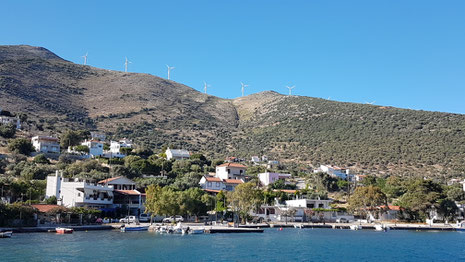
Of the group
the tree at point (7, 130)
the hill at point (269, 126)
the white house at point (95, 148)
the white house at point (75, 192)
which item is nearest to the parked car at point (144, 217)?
the white house at point (75, 192)

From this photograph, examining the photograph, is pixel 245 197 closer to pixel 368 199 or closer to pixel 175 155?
pixel 368 199

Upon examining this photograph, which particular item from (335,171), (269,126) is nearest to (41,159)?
(335,171)

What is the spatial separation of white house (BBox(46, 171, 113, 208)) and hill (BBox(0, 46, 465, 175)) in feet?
213

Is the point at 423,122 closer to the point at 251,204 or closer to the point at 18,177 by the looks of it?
the point at 251,204

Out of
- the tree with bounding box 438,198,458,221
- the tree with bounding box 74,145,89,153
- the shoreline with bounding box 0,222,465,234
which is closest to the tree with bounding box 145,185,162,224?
the shoreline with bounding box 0,222,465,234

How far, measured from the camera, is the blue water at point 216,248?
4375 cm

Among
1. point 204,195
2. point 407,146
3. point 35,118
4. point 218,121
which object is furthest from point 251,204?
point 218,121

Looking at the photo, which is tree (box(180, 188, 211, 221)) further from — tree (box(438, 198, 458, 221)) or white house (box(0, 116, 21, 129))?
white house (box(0, 116, 21, 129))

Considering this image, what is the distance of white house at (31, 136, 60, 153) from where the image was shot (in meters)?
107

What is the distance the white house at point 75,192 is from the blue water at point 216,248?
12.1 meters

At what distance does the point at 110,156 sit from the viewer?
11369cm

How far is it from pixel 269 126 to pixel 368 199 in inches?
3687

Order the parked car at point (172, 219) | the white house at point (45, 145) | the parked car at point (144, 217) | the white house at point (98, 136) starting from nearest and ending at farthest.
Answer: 1. the parked car at point (172, 219)
2. the parked car at point (144, 217)
3. the white house at point (45, 145)
4. the white house at point (98, 136)

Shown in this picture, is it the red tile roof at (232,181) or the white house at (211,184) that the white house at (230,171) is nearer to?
the red tile roof at (232,181)
